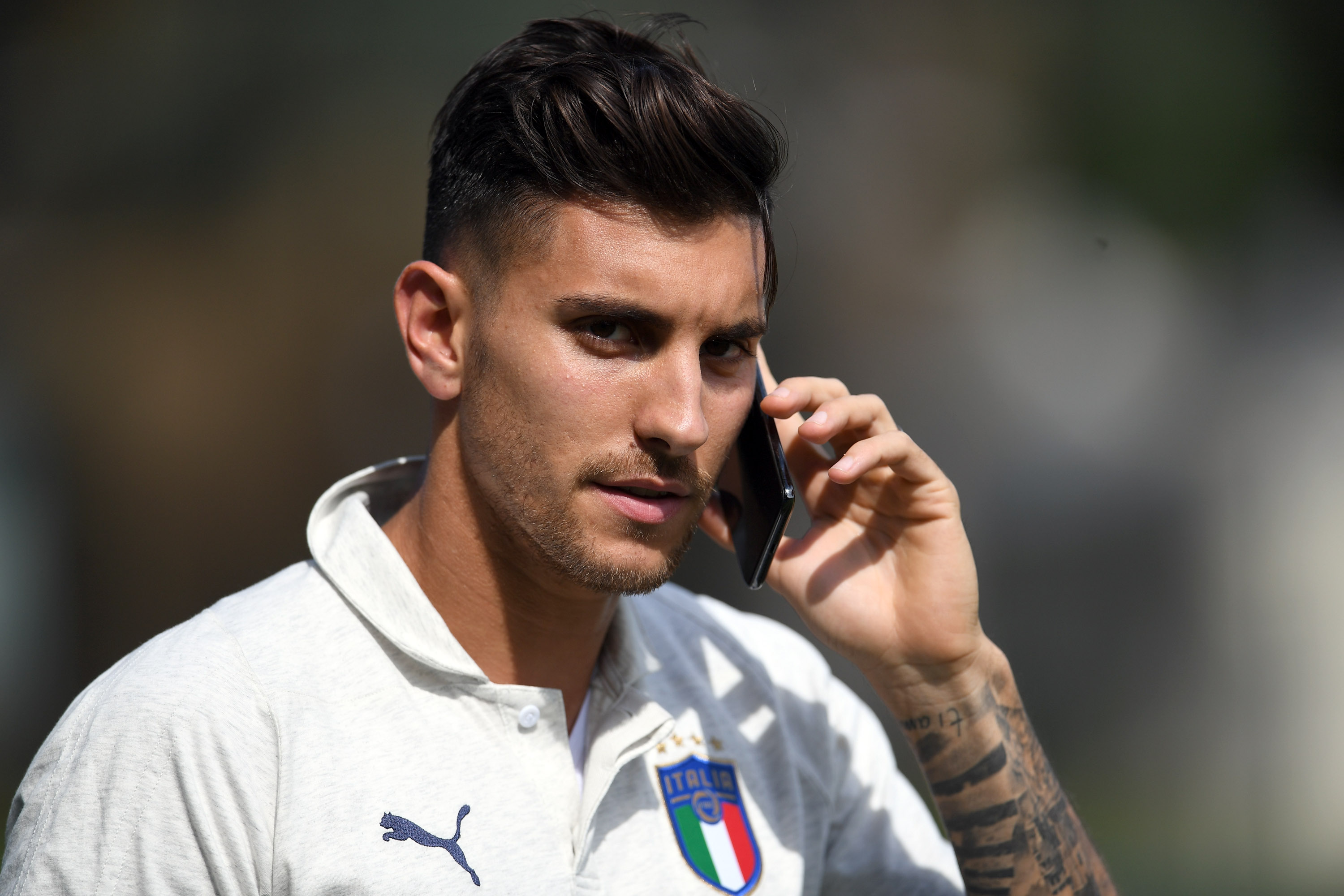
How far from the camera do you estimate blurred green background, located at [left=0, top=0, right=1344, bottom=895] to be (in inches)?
257

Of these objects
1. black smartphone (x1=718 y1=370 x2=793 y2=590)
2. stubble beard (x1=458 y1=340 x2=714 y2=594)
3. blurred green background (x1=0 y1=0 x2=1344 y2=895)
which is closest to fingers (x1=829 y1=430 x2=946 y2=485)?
black smartphone (x1=718 y1=370 x2=793 y2=590)

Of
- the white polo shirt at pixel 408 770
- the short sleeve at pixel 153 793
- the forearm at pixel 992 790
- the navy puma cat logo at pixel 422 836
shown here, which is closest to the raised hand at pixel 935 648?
the forearm at pixel 992 790

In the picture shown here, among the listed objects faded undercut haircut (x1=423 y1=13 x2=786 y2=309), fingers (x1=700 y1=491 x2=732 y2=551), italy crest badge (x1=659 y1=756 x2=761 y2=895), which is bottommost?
italy crest badge (x1=659 y1=756 x2=761 y2=895)

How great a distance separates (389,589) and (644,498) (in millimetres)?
518

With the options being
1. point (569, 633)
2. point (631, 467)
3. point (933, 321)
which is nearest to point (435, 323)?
point (631, 467)

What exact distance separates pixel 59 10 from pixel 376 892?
6.76 meters

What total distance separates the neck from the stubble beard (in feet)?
0.22

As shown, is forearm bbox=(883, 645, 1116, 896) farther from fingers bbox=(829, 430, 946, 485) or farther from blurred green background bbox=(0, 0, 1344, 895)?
blurred green background bbox=(0, 0, 1344, 895)

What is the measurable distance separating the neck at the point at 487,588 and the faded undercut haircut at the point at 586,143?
437mm

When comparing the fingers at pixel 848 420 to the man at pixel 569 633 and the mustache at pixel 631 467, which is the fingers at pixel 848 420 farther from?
the mustache at pixel 631 467

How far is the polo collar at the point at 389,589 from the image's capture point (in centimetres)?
197

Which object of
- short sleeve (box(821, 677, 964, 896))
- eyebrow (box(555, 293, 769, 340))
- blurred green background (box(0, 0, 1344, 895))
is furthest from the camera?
blurred green background (box(0, 0, 1344, 895))

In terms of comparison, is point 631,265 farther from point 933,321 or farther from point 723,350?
point 933,321

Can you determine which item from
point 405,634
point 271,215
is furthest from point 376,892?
point 271,215
